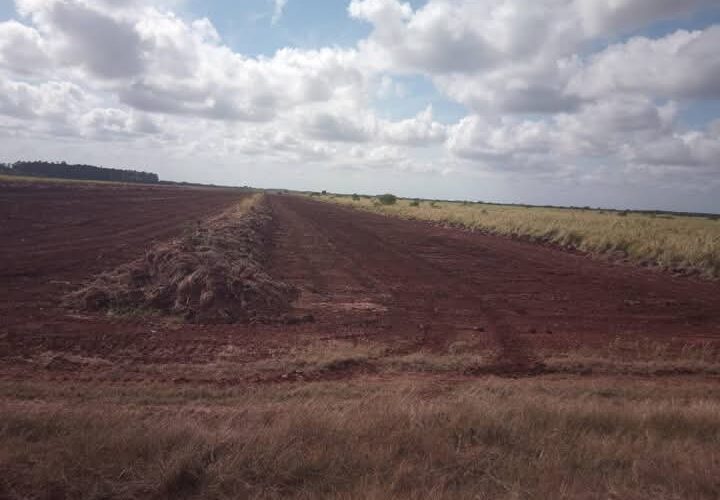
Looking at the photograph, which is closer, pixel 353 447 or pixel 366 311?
pixel 353 447

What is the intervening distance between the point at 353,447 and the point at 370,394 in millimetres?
1975

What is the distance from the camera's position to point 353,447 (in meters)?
4.23

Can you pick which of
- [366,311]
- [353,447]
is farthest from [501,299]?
[353,447]

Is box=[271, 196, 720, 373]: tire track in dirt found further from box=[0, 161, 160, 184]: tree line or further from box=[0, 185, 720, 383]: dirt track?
box=[0, 161, 160, 184]: tree line

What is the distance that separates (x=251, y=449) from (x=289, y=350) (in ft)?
13.8

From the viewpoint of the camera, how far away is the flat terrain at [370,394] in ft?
12.5

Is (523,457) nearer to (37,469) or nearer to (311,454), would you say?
(311,454)

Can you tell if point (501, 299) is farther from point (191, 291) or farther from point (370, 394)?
point (191, 291)

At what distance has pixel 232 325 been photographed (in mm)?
9703

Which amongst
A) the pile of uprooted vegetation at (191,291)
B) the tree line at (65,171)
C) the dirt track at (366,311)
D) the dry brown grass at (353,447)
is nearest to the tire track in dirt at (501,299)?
the dirt track at (366,311)

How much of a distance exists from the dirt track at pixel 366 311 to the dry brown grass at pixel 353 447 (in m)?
1.90

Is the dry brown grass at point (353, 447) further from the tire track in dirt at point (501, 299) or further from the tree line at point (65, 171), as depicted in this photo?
the tree line at point (65, 171)

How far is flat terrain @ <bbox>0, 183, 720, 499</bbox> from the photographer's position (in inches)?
150

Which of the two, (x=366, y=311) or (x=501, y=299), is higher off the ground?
(x=501, y=299)
